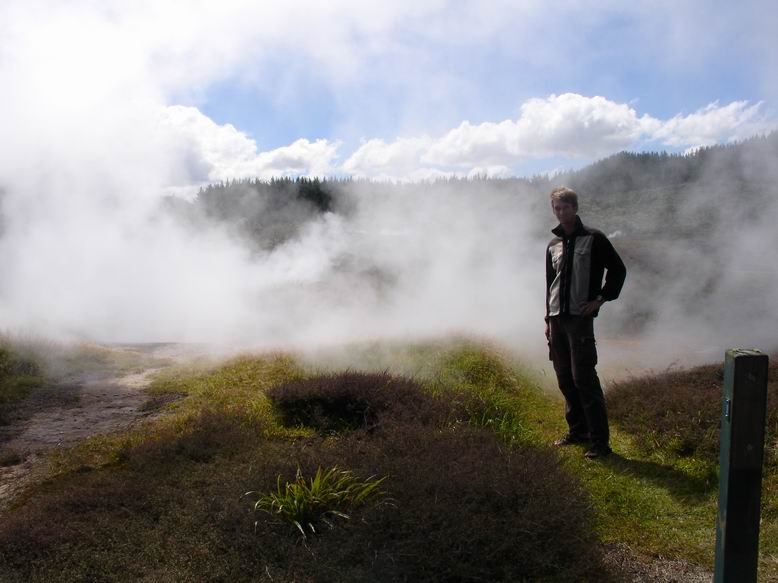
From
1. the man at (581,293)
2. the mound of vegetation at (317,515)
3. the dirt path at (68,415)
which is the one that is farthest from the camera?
the man at (581,293)

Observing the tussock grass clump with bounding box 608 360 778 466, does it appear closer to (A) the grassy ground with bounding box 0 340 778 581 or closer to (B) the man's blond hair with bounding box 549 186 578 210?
(A) the grassy ground with bounding box 0 340 778 581

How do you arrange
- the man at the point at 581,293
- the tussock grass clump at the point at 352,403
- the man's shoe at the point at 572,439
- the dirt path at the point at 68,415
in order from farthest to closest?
the man's shoe at the point at 572,439
the tussock grass clump at the point at 352,403
the man at the point at 581,293
the dirt path at the point at 68,415

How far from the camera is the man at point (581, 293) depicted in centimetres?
460

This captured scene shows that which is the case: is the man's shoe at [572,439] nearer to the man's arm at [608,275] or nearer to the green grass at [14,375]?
the man's arm at [608,275]

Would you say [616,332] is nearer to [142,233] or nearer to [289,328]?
[289,328]

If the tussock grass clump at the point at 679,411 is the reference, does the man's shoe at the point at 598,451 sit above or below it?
below

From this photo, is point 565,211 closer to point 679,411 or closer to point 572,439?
point 572,439

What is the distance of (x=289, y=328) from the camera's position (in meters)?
10.7

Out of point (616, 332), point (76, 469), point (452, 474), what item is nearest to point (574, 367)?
point (452, 474)

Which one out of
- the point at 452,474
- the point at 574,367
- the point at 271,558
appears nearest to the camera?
the point at 271,558

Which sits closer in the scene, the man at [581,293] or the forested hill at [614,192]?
the man at [581,293]

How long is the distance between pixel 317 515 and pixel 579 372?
244cm

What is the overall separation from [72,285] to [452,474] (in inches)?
476

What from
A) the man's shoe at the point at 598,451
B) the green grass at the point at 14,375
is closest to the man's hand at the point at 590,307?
the man's shoe at the point at 598,451
